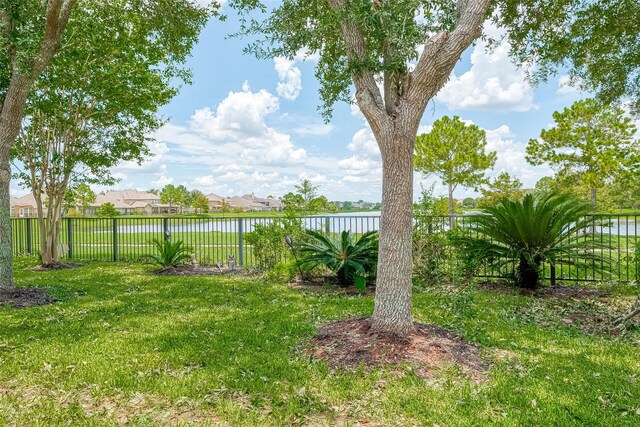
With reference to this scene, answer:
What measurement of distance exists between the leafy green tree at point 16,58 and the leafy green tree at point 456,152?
17.3m

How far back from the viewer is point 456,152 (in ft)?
63.4

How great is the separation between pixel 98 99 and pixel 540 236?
8767mm

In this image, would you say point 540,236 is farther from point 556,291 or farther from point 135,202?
point 135,202

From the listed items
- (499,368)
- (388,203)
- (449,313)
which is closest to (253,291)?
(449,313)

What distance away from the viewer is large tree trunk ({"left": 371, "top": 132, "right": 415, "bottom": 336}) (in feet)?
9.68

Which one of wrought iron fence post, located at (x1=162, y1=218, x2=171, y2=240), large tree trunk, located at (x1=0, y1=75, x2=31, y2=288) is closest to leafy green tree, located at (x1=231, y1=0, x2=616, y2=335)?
large tree trunk, located at (x1=0, y1=75, x2=31, y2=288)

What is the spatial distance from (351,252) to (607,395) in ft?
11.7

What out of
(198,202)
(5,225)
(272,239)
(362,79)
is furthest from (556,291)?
(198,202)

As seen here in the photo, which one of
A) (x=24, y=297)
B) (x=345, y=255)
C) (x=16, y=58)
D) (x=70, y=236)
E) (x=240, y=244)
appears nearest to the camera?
(x=16, y=58)

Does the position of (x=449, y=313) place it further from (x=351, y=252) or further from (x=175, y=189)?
(x=175, y=189)

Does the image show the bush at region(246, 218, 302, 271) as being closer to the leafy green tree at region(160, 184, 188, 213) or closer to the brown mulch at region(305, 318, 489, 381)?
the brown mulch at region(305, 318, 489, 381)

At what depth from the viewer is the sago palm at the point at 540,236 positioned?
4867 mm

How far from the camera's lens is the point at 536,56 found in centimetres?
569

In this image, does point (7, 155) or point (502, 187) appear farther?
point (502, 187)
